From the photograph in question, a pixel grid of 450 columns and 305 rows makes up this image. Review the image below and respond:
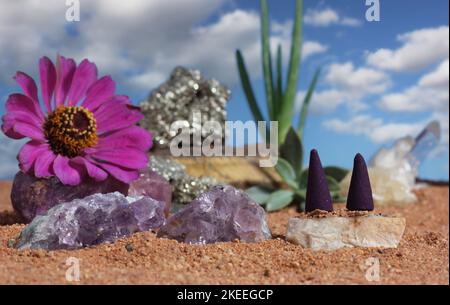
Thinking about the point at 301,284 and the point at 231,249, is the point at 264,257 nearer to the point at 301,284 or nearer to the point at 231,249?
the point at 231,249

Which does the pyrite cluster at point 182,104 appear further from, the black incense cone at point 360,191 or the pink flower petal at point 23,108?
the black incense cone at point 360,191

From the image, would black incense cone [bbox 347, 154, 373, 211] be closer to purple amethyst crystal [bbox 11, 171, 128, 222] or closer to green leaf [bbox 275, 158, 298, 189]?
purple amethyst crystal [bbox 11, 171, 128, 222]

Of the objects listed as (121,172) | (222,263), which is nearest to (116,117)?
(121,172)

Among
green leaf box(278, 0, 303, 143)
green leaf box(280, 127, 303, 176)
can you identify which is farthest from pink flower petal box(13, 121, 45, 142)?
green leaf box(278, 0, 303, 143)

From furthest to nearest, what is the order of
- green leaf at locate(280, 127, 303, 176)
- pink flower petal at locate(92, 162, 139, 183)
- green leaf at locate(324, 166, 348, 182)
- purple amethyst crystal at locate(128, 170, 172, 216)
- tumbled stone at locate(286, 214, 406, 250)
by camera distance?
1. green leaf at locate(280, 127, 303, 176)
2. green leaf at locate(324, 166, 348, 182)
3. purple amethyst crystal at locate(128, 170, 172, 216)
4. pink flower petal at locate(92, 162, 139, 183)
5. tumbled stone at locate(286, 214, 406, 250)

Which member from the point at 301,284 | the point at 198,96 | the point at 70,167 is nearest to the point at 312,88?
the point at 198,96

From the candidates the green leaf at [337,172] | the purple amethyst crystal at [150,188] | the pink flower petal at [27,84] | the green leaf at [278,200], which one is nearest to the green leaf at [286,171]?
the green leaf at [278,200]
